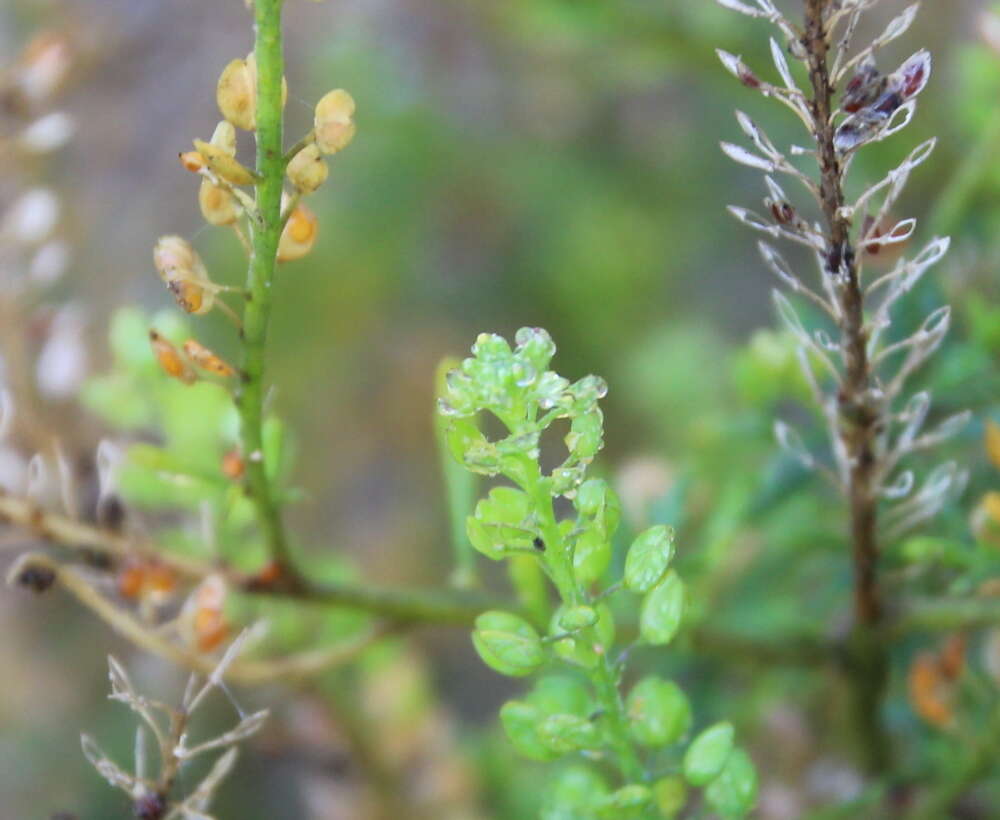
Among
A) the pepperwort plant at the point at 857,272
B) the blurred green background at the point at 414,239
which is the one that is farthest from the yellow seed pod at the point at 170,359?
the blurred green background at the point at 414,239

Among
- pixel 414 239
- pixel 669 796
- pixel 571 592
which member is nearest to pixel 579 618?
pixel 571 592

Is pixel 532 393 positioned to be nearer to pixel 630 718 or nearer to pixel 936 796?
pixel 630 718

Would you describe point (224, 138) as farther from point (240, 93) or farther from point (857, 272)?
point (857, 272)

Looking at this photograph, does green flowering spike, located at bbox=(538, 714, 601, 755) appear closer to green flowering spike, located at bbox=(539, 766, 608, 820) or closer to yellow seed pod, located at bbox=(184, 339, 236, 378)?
green flowering spike, located at bbox=(539, 766, 608, 820)

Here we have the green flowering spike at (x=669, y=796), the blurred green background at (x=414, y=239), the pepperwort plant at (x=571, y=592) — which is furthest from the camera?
the blurred green background at (x=414, y=239)

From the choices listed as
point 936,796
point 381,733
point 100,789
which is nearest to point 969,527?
point 936,796

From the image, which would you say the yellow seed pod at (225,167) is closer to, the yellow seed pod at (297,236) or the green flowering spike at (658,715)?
the yellow seed pod at (297,236)

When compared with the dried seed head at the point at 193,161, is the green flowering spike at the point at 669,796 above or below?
below
